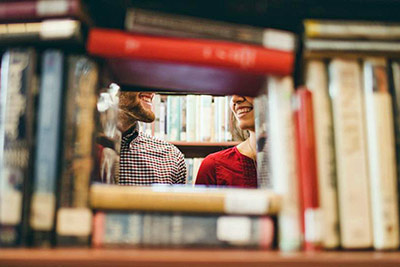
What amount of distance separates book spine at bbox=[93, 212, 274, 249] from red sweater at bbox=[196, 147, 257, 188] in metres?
1.13

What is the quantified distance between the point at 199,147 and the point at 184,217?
1.76 m

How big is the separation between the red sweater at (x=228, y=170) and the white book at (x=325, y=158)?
1.13m

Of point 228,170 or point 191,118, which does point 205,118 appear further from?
point 228,170

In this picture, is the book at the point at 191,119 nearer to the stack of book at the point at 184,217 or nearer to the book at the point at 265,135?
the book at the point at 265,135

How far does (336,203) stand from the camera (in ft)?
1.57

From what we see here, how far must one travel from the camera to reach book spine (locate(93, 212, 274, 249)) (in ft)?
1.55

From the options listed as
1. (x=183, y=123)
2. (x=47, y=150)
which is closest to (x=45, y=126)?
(x=47, y=150)

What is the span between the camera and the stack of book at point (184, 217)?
0.48 metres

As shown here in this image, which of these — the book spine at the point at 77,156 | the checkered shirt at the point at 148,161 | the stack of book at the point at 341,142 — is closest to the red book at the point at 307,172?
the stack of book at the point at 341,142

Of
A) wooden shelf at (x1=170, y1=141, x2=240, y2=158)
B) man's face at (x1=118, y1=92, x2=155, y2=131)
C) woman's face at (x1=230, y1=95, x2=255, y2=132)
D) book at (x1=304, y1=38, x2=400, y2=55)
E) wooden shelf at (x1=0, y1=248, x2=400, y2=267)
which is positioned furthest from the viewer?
wooden shelf at (x1=170, y1=141, x2=240, y2=158)

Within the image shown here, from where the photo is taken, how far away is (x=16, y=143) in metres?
0.46

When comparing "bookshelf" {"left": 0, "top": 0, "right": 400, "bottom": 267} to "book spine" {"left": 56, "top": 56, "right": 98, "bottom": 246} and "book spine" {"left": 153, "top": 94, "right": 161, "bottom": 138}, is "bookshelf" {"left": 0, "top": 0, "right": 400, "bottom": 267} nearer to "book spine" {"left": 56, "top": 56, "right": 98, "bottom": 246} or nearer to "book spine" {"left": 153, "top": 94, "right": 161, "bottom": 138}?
"book spine" {"left": 56, "top": 56, "right": 98, "bottom": 246}

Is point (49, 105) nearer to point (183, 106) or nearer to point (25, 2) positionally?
point (25, 2)

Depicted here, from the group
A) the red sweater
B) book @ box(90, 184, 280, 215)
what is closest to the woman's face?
the red sweater
